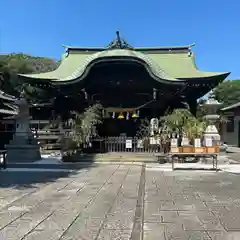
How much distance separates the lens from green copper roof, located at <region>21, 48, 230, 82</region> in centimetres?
2064

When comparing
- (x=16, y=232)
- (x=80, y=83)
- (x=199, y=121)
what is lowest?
(x=16, y=232)

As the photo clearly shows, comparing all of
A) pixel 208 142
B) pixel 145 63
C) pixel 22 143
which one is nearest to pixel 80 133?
pixel 22 143

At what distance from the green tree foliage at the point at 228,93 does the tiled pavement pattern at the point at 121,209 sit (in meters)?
46.1

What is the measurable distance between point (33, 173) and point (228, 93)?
48622 millimetres

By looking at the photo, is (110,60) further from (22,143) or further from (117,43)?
(22,143)

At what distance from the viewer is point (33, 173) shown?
13539 mm

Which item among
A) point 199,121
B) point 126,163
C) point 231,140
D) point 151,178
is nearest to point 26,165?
point 126,163

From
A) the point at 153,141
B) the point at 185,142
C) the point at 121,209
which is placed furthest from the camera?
the point at 153,141

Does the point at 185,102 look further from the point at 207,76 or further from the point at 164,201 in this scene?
the point at 164,201

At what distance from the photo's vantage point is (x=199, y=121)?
19484 mm

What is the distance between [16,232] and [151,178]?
7078 millimetres

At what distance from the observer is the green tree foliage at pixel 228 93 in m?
55.8

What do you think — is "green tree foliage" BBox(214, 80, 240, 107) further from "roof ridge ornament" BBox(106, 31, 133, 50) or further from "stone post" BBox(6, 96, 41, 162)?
"stone post" BBox(6, 96, 41, 162)

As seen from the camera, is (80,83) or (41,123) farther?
(41,123)
